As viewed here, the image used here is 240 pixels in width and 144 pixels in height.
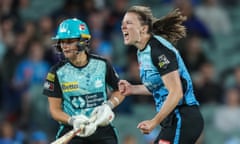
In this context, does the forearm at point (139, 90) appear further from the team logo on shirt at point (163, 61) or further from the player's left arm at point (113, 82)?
the team logo on shirt at point (163, 61)

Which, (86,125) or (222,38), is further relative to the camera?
(222,38)

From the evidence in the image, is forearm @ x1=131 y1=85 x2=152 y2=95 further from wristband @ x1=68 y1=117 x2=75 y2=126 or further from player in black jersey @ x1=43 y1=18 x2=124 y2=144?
wristband @ x1=68 y1=117 x2=75 y2=126

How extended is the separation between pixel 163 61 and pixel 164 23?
0.49m

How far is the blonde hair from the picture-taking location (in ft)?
25.0

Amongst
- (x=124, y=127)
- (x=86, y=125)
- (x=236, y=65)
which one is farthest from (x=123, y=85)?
(x=236, y=65)

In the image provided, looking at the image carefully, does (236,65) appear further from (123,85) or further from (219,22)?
(123,85)

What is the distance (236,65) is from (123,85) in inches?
241

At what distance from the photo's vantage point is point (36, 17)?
13922 mm

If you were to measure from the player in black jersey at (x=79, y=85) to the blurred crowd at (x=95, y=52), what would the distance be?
2862 millimetres

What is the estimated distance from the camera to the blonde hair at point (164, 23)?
761 cm

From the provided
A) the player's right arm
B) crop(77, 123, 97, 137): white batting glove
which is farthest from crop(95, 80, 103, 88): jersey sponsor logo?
crop(77, 123, 97, 137): white batting glove

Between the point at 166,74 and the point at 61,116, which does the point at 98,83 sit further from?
the point at 166,74

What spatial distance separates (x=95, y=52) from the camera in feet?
41.1

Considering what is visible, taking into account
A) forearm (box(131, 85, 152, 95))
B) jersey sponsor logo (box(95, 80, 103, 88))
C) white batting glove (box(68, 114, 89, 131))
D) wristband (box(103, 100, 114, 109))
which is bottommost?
white batting glove (box(68, 114, 89, 131))
